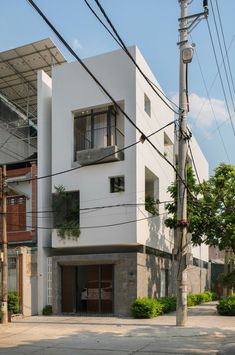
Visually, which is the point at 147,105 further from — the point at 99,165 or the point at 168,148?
the point at 168,148

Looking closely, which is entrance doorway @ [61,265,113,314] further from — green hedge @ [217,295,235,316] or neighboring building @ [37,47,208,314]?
green hedge @ [217,295,235,316]

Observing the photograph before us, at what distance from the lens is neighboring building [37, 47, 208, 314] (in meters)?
22.5

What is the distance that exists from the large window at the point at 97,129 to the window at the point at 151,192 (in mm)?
2373

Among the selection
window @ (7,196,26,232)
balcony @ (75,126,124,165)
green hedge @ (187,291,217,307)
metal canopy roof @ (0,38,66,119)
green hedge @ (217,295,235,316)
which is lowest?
green hedge @ (187,291,217,307)

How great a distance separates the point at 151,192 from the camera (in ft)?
89.8

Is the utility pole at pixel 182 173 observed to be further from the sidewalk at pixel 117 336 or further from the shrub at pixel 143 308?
the shrub at pixel 143 308

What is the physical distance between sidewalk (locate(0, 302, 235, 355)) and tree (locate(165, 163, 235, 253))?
12.0 ft

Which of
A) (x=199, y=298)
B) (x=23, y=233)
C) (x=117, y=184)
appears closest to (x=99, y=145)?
(x=117, y=184)

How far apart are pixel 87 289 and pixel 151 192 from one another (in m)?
6.55

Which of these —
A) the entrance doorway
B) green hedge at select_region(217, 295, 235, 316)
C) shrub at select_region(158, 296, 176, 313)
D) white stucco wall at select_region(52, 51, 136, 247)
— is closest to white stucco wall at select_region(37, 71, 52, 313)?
white stucco wall at select_region(52, 51, 136, 247)

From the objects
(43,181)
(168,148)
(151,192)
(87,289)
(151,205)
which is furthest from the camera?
(168,148)

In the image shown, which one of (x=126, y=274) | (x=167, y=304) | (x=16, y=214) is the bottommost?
(x=167, y=304)

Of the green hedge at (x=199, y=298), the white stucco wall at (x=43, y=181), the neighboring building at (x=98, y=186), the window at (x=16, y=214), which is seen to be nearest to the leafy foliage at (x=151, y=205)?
the neighboring building at (x=98, y=186)

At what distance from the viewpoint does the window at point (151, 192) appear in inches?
990
